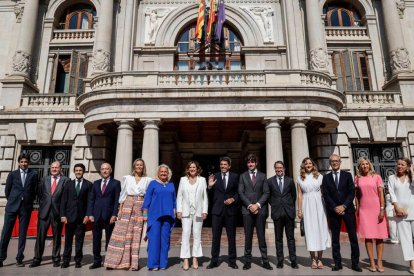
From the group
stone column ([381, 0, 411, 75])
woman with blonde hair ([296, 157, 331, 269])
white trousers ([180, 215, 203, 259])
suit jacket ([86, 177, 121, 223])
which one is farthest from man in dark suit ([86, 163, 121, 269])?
stone column ([381, 0, 411, 75])

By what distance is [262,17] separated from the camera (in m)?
18.4

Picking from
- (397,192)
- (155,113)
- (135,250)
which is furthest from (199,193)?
(155,113)

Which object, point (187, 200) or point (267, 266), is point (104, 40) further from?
point (267, 266)

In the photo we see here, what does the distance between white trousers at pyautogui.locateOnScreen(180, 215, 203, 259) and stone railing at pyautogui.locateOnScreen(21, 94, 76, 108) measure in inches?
477

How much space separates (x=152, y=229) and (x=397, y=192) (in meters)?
4.98

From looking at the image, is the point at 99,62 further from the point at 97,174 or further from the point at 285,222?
the point at 285,222

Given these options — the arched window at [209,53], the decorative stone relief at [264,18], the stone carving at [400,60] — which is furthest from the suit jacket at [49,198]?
the stone carving at [400,60]

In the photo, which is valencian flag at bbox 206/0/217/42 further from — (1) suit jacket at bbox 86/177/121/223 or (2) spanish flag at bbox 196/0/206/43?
(1) suit jacket at bbox 86/177/121/223

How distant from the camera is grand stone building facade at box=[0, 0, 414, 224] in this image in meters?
12.6

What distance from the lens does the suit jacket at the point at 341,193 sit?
6000mm

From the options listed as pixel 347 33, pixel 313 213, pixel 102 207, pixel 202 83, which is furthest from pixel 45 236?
pixel 347 33

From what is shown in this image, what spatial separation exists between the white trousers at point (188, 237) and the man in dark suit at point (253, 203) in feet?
3.18

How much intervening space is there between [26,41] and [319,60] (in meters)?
16.4

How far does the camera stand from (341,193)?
19.9 ft
